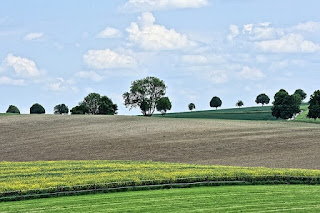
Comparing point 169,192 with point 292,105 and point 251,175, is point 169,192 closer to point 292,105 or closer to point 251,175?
point 251,175

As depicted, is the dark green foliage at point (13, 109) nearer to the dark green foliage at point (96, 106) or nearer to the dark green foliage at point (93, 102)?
the dark green foliage at point (96, 106)

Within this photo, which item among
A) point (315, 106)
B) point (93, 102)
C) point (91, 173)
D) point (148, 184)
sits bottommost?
point (148, 184)

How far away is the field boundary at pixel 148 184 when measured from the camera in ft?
101

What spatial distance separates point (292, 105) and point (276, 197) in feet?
302

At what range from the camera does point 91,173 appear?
3859 cm

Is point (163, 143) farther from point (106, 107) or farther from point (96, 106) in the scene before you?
point (96, 106)

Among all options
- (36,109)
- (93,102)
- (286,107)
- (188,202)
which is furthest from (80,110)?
(188,202)

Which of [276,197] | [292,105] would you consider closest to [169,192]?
[276,197]

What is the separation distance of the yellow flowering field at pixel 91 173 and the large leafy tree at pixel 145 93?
302 ft

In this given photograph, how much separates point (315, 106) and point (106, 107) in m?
54.7

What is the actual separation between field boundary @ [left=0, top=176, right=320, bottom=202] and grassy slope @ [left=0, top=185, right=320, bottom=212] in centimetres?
84

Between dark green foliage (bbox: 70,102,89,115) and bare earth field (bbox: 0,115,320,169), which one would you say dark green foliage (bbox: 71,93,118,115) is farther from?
bare earth field (bbox: 0,115,320,169)

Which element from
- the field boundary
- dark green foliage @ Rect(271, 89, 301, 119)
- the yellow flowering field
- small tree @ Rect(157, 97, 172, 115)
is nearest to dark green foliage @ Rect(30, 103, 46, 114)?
small tree @ Rect(157, 97, 172, 115)

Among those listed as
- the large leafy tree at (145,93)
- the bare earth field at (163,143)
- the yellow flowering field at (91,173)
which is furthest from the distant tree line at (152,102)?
the yellow flowering field at (91,173)
